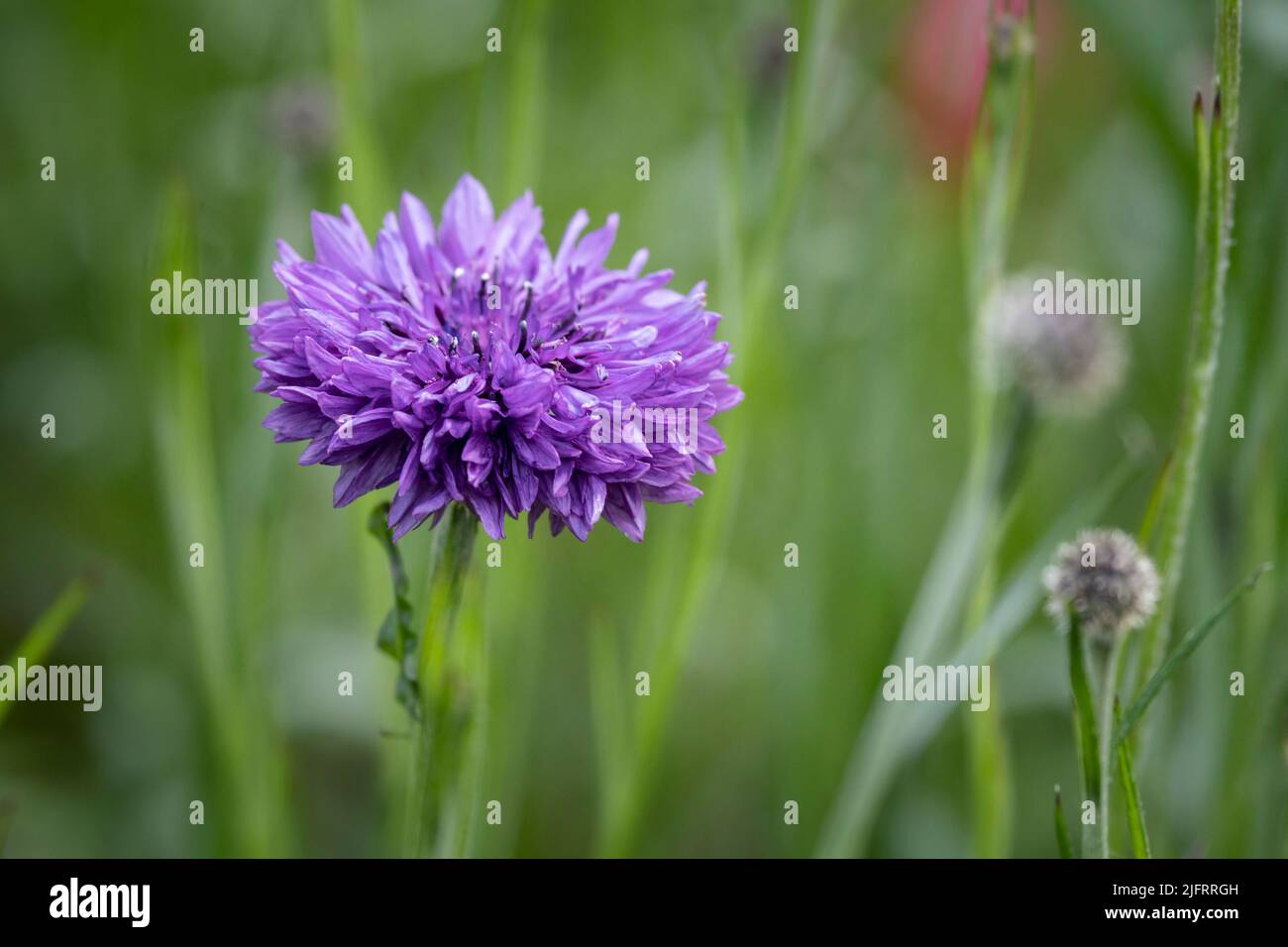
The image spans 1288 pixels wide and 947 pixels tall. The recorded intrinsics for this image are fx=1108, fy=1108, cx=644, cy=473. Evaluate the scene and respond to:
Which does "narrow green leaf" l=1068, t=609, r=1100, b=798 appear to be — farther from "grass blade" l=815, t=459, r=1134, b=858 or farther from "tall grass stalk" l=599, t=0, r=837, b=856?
"tall grass stalk" l=599, t=0, r=837, b=856

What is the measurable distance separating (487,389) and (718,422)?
1.66 ft

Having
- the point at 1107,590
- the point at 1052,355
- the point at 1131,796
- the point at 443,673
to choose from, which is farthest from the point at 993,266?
the point at 443,673

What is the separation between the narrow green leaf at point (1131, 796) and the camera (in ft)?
1.94

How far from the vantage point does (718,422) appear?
1065 mm

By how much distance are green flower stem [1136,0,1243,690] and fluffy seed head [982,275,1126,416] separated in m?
0.14

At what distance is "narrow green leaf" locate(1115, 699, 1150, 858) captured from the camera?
1.94 feet

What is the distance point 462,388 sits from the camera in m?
0.56

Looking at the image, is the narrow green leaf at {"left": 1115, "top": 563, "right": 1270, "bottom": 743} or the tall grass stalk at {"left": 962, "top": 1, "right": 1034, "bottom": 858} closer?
the narrow green leaf at {"left": 1115, "top": 563, "right": 1270, "bottom": 743}

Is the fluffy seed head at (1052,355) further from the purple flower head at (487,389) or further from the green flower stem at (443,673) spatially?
the green flower stem at (443,673)

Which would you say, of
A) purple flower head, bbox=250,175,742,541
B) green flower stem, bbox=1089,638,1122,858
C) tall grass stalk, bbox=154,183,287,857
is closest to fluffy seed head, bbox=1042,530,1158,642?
green flower stem, bbox=1089,638,1122,858

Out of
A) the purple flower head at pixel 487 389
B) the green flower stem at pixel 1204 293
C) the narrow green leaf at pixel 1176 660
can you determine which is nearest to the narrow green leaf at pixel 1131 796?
the narrow green leaf at pixel 1176 660

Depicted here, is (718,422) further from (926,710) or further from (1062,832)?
(1062,832)

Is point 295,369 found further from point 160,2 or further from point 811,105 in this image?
point 160,2
